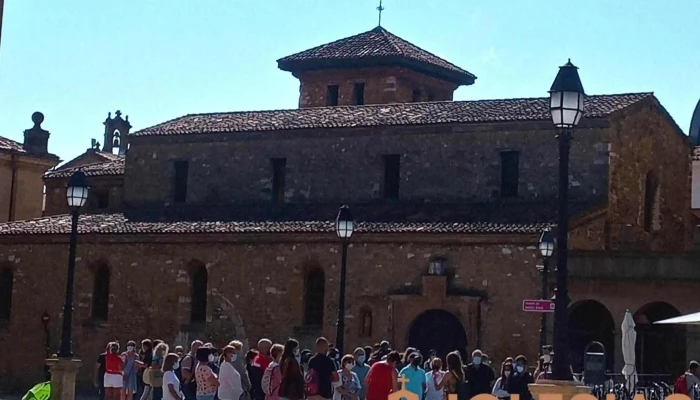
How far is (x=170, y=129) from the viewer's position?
48312 millimetres

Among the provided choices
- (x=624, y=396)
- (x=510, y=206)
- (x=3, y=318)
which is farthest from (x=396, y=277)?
(x=3, y=318)

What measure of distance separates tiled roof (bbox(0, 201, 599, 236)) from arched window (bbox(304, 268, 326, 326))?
146cm

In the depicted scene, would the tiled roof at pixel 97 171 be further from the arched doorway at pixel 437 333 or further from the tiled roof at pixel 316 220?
the arched doorway at pixel 437 333

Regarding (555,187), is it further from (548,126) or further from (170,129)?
(170,129)

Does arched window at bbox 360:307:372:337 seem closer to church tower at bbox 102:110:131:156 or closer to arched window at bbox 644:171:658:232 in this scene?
arched window at bbox 644:171:658:232

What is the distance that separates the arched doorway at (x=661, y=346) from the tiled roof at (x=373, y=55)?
1752 cm

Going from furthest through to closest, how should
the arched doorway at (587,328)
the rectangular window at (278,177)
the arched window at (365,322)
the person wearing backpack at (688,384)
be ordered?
1. the rectangular window at (278,177)
2. the arched window at (365,322)
3. the arched doorway at (587,328)
4. the person wearing backpack at (688,384)

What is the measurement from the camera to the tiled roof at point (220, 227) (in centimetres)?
3856

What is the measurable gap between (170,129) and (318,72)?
7.35 metres

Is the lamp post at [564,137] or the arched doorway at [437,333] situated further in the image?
the arched doorway at [437,333]

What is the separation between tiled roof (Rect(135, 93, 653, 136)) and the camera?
41.7m

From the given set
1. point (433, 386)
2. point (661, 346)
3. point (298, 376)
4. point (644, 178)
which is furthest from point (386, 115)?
point (298, 376)

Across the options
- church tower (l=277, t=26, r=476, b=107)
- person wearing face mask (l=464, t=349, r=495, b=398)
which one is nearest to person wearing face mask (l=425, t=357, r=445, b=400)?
person wearing face mask (l=464, t=349, r=495, b=398)

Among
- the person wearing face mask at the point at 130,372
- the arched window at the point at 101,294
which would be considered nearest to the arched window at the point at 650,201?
the arched window at the point at 101,294
